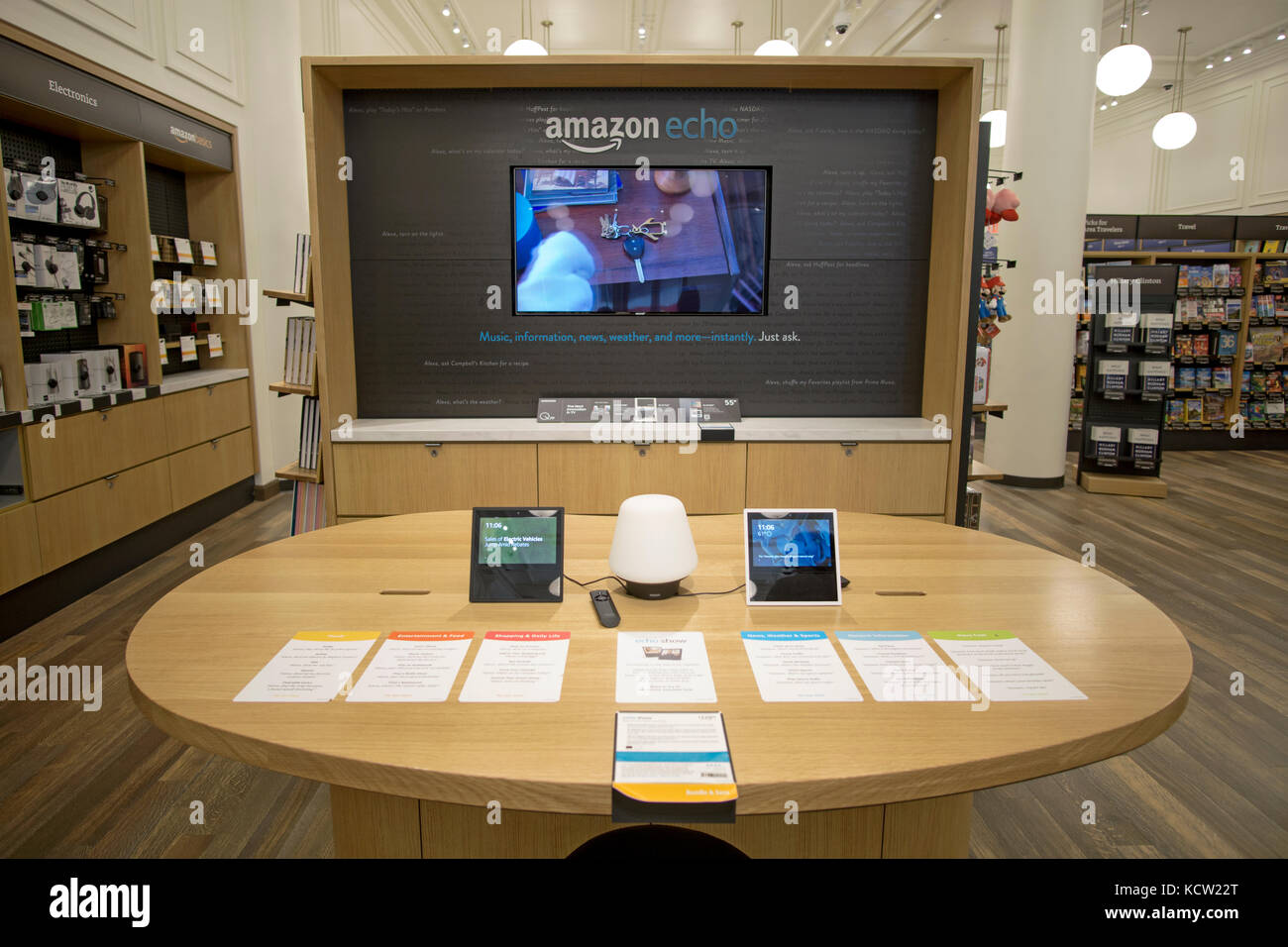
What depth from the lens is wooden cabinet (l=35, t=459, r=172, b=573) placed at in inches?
141

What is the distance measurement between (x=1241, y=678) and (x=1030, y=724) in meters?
2.65

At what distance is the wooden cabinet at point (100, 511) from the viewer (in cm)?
359

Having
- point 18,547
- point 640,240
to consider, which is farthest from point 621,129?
point 18,547

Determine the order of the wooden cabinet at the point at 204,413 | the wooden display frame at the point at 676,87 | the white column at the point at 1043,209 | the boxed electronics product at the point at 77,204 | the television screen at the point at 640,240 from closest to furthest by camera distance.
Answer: the wooden display frame at the point at 676,87, the television screen at the point at 640,240, the boxed electronics product at the point at 77,204, the wooden cabinet at the point at 204,413, the white column at the point at 1043,209

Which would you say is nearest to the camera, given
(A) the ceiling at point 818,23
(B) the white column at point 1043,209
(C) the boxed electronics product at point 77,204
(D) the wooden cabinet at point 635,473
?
(D) the wooden cabinet at point 635,473

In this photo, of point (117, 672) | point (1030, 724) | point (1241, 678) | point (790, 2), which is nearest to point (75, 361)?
point (117, 672)

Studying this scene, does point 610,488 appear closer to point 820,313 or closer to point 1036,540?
point 820,313

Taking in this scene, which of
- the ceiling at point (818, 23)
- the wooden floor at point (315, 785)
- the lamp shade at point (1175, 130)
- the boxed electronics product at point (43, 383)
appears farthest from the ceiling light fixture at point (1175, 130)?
the boxed electronics product at point (43, 383)

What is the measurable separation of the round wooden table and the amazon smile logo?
2108 mm

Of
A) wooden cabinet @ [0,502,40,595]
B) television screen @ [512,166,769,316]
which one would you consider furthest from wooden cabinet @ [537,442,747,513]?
wooden cabinet @ [0,502,40,595]

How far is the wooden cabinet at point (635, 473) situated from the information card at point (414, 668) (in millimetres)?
1986

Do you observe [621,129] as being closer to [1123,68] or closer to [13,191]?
[13,191]

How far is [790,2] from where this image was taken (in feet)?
24.3

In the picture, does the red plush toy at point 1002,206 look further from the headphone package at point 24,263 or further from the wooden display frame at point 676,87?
the headphone package at point 24,263
